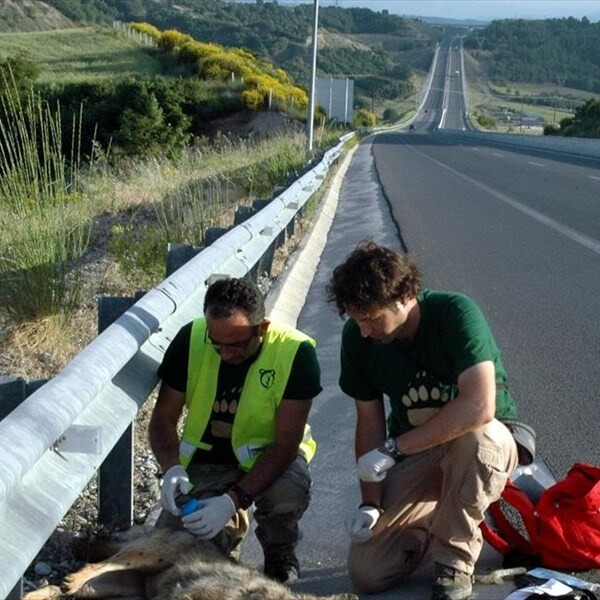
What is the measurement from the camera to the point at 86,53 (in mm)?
78562

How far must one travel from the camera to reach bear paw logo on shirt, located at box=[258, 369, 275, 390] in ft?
14.5

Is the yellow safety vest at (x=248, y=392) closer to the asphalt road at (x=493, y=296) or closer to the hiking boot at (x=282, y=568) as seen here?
the hiking boot at (x=282, y=568)

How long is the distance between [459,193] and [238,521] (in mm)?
17008

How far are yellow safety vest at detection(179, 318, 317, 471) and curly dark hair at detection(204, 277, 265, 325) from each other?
152 millimetres

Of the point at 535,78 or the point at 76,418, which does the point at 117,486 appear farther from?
the point at 535,78

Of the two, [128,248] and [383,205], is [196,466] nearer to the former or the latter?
[128,248]

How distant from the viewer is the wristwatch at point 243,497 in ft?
14.0

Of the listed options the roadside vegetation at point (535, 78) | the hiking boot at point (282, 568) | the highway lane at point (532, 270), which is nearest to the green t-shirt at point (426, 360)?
the hiking boot at point (282, 568)

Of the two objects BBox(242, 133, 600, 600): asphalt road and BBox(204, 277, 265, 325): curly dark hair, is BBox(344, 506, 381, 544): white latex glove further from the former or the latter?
BBox(204, 277, 265, 325): curly dark hair

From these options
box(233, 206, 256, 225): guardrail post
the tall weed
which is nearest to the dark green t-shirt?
the tall weed

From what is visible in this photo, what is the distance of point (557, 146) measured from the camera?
46938mm

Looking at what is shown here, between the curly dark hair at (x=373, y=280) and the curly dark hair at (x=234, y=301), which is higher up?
the curly dark hair at (x=373, y=280)

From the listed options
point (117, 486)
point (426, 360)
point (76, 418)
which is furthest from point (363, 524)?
point (76, 418)

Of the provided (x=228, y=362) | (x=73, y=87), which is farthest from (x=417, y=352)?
(x=73, y=87)
